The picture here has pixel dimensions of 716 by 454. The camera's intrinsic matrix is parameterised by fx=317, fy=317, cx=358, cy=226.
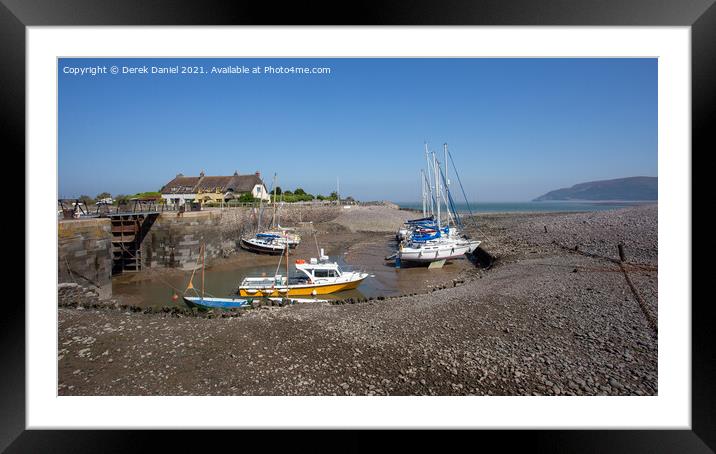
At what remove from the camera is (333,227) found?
25422 millimetres

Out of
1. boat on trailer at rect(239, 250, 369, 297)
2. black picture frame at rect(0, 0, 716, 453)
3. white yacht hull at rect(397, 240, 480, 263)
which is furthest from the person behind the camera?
white yacht hull at rect(397, 240, 480, 263)

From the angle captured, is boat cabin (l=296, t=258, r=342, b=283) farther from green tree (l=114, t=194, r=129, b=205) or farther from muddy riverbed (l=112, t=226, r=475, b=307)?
green tree (l=114, t=194, r=129, b=205)

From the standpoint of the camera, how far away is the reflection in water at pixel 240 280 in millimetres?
9133

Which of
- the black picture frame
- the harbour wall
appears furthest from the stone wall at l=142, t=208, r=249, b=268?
the black picture frame

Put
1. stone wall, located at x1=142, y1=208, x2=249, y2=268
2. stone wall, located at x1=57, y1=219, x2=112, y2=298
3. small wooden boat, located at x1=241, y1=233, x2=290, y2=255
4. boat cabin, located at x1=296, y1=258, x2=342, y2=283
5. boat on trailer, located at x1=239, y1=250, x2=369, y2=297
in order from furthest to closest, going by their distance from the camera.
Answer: small wooden boat, located at x1=241, y1=233, x2=290, y2=255
stone wall, located at x1=142, y1=208, x2=249, y2=268
boat cabin, located at x1=296, y1=258, x2=342, y2=283
stone wall, located at x1=57, y1=219, x2=112, y2=298
boat on trailer, located at x1=239, y1=250, x2=369, y2=297

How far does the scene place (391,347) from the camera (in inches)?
170

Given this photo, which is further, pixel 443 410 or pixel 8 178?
pixel 443 410

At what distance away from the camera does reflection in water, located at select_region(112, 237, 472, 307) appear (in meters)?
9.13

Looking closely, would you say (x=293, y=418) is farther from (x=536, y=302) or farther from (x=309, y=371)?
(x=536, y=302)

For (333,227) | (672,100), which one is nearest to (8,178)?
(672,100)

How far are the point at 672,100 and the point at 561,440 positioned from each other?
3.29 m

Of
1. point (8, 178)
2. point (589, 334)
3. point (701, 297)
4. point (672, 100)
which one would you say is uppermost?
point (672, 100)

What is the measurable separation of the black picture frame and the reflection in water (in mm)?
5745
